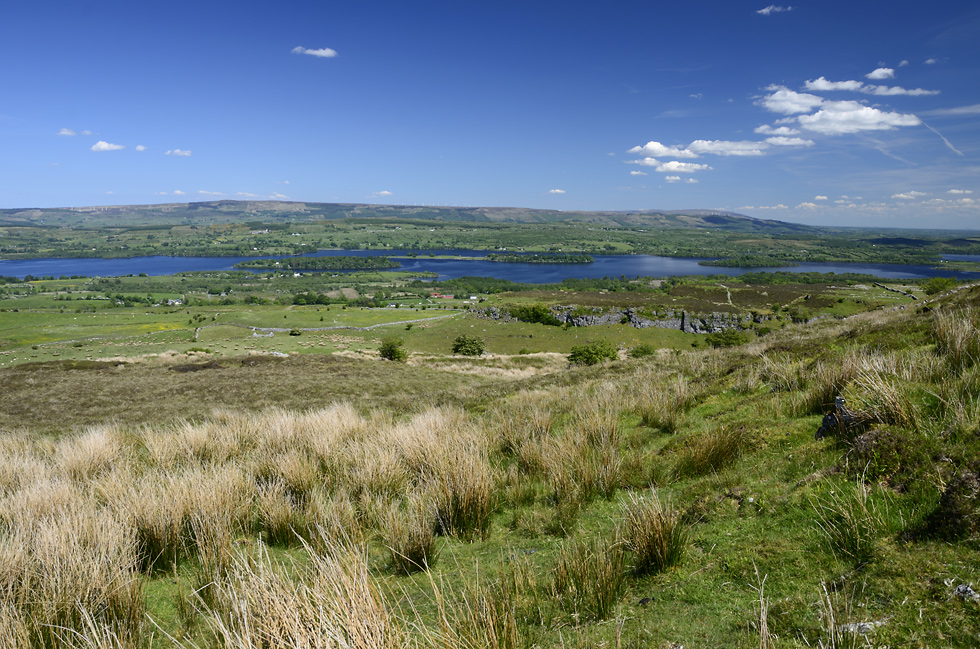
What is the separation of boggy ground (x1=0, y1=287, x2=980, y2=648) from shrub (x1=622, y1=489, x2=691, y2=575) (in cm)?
2

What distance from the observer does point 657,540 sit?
3.20 meters

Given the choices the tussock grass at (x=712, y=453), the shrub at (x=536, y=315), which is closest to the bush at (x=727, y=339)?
the shrub at (x=536, y=315)

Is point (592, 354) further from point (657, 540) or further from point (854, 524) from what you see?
point (854, 524)

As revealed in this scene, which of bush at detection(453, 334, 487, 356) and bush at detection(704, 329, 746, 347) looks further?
bush at detection(453, 334, 487, 356)

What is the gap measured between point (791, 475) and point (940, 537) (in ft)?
4.47

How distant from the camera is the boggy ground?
2.31 meters

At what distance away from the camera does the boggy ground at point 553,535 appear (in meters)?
2.31

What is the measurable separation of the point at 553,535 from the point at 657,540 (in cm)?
117

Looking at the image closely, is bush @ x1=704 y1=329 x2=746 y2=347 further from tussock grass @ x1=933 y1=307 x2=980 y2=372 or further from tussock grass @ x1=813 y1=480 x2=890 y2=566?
tussock grass @ x1=813 y1=480 x2=890 y2=566

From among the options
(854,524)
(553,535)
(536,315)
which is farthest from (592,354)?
(854,524)

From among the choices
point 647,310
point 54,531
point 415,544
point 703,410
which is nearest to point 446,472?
point 415,544

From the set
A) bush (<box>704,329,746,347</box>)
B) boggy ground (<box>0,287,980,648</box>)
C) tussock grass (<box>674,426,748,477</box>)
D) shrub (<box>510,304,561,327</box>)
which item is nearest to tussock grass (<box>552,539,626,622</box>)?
boggy ground (<box>0,287,980,648</box>)

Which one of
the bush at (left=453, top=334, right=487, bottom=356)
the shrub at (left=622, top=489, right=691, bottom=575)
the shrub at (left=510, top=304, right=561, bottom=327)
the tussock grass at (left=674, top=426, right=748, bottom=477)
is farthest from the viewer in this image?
the shrub at (left=510, top=304, right=561, bottom=327)

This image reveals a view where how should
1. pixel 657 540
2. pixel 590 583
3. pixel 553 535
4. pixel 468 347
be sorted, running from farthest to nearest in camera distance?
pixel 468 347, pixel 553 535, pixel 657 540, pixel 590 583
